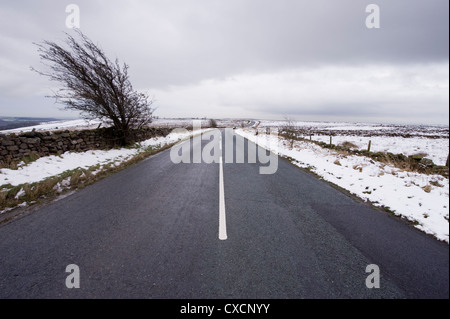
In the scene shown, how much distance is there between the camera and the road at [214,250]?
216 cm

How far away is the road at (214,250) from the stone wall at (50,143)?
189 inches

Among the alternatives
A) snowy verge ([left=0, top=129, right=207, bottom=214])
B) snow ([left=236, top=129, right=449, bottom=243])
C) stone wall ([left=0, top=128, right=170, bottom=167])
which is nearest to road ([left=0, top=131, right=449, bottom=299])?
snow ([left=236, top=129, right=449, bottom=243])

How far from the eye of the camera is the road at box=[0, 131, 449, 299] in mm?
2164

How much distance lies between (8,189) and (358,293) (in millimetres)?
7673

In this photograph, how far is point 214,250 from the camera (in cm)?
279

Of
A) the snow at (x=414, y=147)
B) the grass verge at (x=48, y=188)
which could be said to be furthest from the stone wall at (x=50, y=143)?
the snow at (x=414, y=147)

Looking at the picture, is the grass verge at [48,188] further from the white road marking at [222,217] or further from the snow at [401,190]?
the snow at [401,190]

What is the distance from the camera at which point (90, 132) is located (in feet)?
34.8

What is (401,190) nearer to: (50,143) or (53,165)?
(53,165)

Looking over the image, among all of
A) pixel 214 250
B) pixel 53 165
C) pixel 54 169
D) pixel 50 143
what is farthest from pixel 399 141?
pixel 50 143

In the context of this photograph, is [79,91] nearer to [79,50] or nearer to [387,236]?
[79,50]

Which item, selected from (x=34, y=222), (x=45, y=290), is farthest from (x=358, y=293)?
(x=34, y=222)

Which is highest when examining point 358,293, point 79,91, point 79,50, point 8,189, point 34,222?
point 79,50
